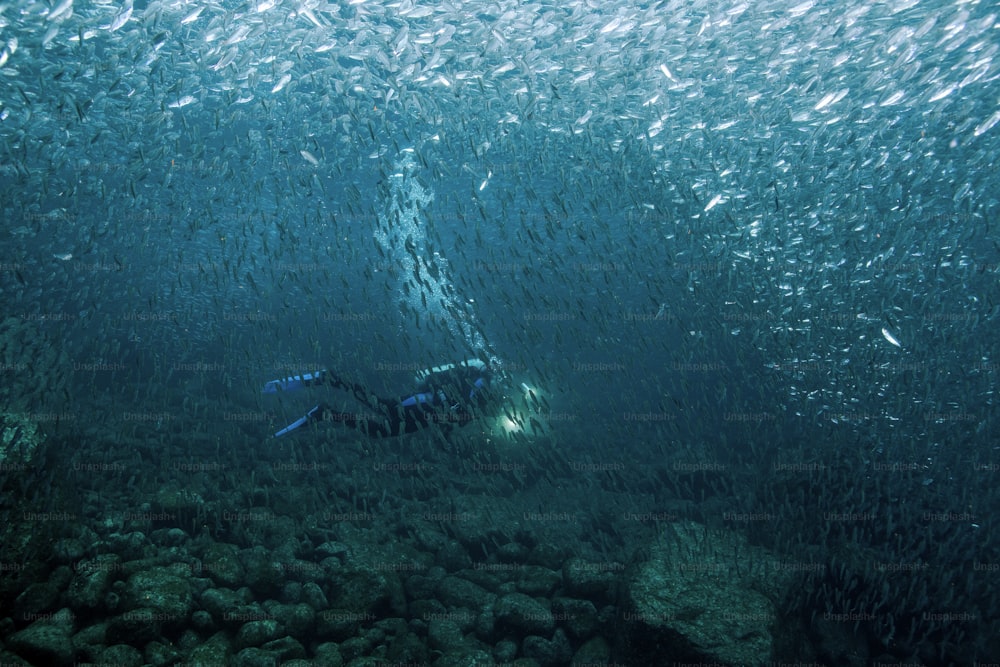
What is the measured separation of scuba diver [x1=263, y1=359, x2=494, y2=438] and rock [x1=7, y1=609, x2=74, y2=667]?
4.69 metres

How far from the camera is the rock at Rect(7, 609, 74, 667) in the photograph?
3.92 metres

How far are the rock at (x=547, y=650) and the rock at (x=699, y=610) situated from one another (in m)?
0.73

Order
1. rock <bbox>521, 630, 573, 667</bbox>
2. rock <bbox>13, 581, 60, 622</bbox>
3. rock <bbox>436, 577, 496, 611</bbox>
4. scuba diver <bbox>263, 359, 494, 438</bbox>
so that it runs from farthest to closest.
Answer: scuba diver <bbox>263, 359, 494, 438</bbox>
rock <bbox>436, 577, 496, 611</bbox>
rock <bbox>521, 630, 573, 667</bbox>
rock <bbox>13, 581, 60, 622</bbox>

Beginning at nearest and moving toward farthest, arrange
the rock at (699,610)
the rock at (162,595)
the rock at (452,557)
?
the rock at (162,595) → the rock at (699,610) → the rock at (452,557)

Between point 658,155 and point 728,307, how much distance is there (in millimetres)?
5198

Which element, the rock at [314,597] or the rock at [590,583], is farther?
the rock at [590,583]

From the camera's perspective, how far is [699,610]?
562 centimetres

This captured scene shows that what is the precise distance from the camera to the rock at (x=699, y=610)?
524cm

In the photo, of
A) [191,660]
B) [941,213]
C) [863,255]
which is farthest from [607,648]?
[941,213]

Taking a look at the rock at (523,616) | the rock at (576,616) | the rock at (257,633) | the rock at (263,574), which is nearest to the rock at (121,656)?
the rock at (257,633)

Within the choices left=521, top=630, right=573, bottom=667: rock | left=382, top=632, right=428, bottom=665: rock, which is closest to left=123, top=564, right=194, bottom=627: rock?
left=382, top=632, right=428, bottom=665: rock

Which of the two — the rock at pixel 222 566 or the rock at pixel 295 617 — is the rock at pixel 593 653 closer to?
the rock at pixel 295 617

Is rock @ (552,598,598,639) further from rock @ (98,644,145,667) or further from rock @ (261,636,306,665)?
rock @ (98,644,145,667)

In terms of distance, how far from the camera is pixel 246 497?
311 inches
